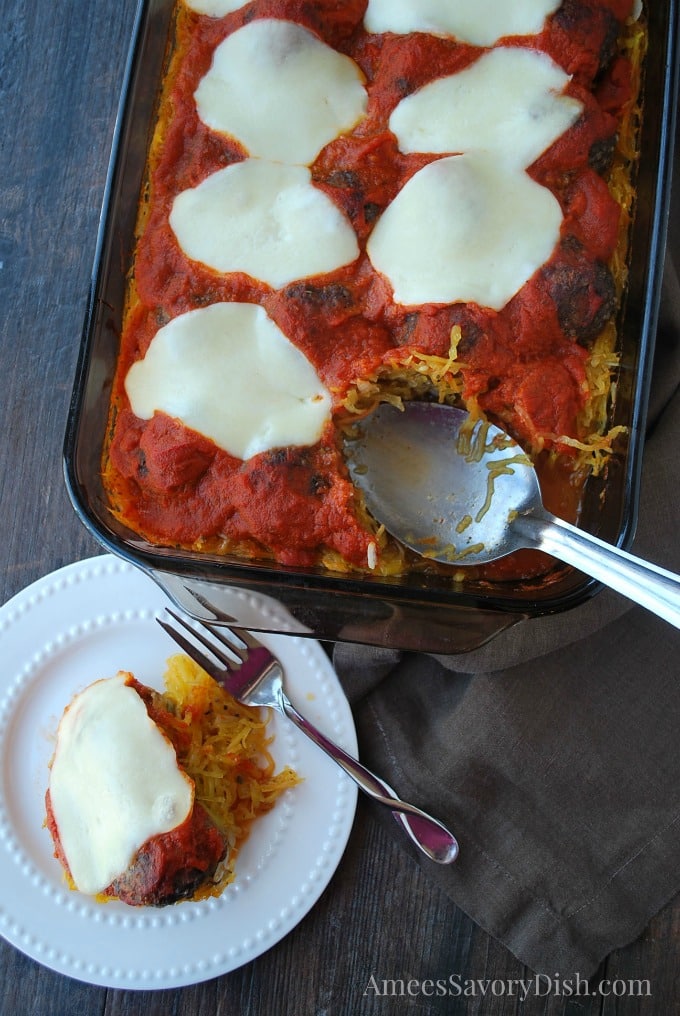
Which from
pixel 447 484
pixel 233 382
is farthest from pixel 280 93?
pixel 447 484

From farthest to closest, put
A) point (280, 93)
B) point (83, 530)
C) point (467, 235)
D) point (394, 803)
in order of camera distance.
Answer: point (83, 530)
point (394, 803)
point (280, 93)
point (467, 235)

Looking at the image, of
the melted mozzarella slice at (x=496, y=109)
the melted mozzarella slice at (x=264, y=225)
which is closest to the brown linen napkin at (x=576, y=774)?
the melted mozzarella slice at (x=496, y=109)

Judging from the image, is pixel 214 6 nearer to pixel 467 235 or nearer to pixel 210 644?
pixel 467 235

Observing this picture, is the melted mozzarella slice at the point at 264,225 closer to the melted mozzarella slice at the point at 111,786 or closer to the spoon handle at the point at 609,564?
the spoon handle at the point at 609,564

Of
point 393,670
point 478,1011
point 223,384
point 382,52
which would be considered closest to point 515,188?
point 382,52

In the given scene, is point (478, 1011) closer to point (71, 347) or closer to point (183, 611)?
point (183, 611)
